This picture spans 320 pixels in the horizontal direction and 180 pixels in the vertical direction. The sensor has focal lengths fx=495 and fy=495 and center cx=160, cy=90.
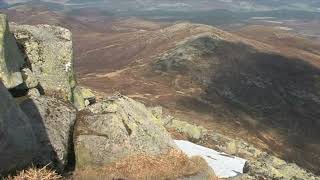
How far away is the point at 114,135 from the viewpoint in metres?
24.6

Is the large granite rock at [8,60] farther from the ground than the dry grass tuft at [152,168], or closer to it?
farther from the ground

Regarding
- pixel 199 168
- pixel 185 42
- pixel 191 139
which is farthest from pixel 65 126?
pixel 185 42

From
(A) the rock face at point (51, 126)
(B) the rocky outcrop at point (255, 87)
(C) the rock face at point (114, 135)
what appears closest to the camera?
(A) the rock face at point (51, 126)

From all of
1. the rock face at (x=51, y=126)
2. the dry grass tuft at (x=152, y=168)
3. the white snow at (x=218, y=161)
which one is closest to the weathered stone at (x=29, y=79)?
the rock face at (x=51, y=126)

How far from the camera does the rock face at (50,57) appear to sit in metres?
28.0

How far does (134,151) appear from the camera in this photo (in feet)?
80.5

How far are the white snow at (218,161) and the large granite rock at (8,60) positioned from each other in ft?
42.9

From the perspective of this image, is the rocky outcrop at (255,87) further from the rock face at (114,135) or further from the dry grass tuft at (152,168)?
the dry grass tuft at (152,168)

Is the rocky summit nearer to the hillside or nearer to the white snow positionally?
the white snow

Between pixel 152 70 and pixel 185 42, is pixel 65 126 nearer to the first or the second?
pixel 152 70

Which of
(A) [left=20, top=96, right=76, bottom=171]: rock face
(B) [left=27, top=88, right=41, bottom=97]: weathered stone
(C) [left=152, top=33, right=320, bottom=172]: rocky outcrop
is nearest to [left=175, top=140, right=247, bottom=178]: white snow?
(A) [left=20, top=96, right=76, bottom=171]: rock face

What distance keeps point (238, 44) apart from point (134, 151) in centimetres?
8443

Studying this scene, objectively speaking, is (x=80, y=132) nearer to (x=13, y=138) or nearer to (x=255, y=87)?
(x=13, y=138)

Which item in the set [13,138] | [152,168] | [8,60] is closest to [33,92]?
[8,60]
